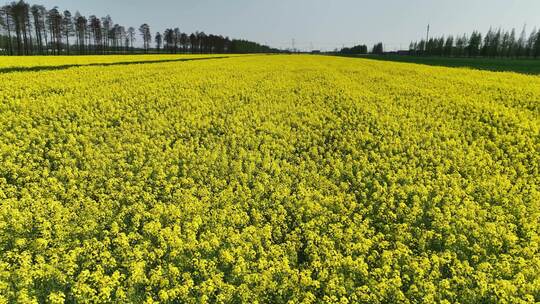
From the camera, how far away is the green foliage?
243 inches

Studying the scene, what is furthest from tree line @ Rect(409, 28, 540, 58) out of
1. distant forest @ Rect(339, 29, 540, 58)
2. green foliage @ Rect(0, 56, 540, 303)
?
green foliage @ Rect(0, 56, 540, 303)

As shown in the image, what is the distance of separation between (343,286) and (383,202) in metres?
3.68

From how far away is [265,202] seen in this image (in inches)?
365

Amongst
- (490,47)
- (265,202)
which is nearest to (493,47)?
(490,47)

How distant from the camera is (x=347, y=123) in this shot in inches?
664

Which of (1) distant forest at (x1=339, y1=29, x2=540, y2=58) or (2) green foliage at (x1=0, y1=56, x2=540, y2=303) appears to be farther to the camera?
(1) distant forest at (x1=339, y1=29, x2=540, y2=58)

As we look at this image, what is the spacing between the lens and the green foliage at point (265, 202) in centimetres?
618

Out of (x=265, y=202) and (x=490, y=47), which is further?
(x=490, y=47)

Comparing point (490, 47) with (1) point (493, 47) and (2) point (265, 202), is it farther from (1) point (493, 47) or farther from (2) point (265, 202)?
(2) point (265, 202)

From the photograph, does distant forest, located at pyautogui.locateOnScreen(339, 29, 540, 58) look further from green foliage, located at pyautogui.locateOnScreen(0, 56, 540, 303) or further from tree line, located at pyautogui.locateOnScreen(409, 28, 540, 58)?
green foliage, located at pyautogui.locateOnScreen(0, 56, 540, 303)

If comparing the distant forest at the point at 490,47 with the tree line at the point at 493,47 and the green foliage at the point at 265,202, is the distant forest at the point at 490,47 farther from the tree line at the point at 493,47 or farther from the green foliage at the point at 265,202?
the green foliage at the point at 265,202

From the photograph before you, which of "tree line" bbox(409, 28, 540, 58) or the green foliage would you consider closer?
the green foliage

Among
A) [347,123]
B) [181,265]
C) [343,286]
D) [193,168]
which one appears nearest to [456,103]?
[347,123]

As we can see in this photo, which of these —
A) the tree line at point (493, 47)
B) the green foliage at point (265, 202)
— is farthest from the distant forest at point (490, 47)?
the green foliage at point (265, 202)
